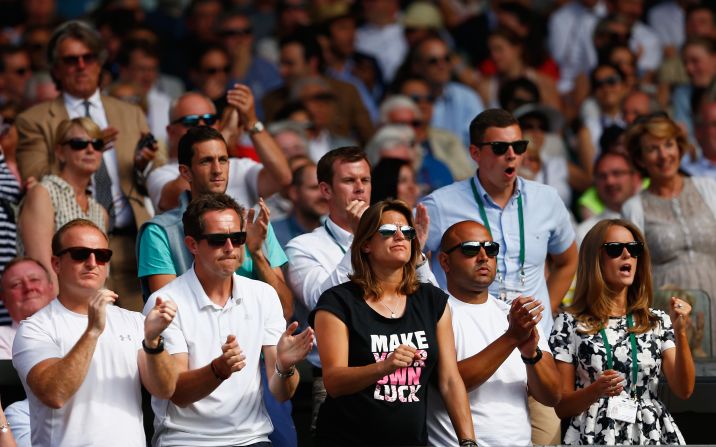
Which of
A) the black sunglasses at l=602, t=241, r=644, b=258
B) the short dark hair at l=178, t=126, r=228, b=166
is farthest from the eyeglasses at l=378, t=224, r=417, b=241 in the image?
the short dark hair at l=178, t=126, r=228, b=166

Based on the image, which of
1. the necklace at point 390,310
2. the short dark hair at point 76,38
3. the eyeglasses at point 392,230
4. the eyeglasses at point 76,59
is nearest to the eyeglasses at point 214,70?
the short dark hair at point 76,38

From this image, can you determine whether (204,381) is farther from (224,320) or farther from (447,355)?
(447,355)

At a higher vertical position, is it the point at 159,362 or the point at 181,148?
the point at 181,148

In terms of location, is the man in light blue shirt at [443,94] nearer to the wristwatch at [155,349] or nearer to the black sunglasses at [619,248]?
the black sunglasses at [619,248]

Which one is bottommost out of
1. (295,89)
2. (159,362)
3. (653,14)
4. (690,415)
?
(690,415)

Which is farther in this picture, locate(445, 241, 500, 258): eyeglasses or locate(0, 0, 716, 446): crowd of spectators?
locate(0, 0, 716, 446): crowd of spectators

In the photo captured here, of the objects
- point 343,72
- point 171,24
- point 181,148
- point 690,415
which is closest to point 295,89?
point 343,72

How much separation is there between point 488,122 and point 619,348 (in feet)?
5.62

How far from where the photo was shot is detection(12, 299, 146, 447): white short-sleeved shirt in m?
6.59

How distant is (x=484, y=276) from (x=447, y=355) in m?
0.53

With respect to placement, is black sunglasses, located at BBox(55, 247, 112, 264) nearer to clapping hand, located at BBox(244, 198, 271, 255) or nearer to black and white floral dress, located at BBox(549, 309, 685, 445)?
clapping hand, located at BBox(244, 198, 271, 255)

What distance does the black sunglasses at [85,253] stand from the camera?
6.87 metres

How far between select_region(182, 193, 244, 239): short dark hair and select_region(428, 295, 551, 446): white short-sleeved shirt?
1250 mm

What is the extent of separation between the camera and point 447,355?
6.96 metres
